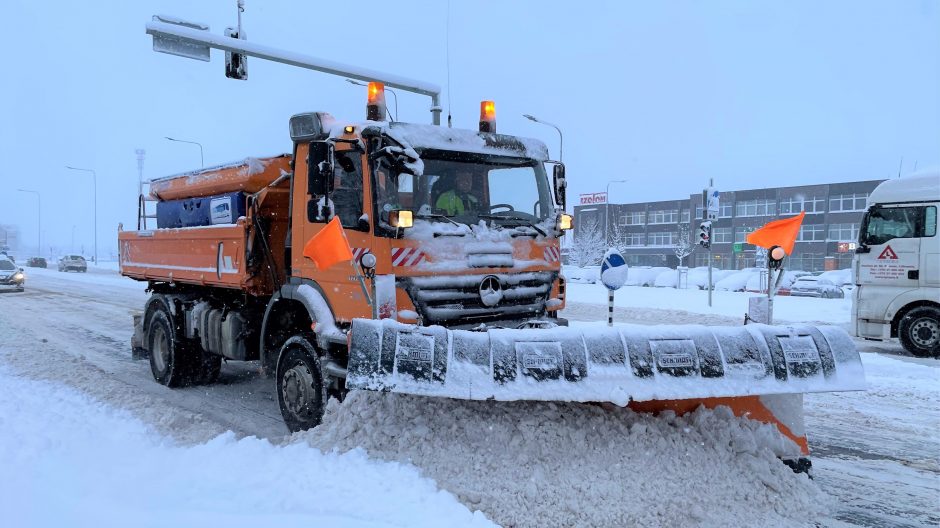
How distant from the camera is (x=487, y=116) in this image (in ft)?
20.6

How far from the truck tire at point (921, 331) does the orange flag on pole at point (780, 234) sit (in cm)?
797

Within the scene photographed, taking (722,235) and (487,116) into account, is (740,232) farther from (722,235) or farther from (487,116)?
(487,116)

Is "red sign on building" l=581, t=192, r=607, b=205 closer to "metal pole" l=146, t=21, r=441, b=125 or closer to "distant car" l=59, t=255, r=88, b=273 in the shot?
"distant car" l=59, t=255, r=88, b=273

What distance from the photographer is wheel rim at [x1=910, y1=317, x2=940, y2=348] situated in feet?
35.1

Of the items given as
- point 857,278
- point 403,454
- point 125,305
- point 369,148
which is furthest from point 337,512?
point 125,305

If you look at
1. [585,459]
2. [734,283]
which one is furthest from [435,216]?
[734,283]

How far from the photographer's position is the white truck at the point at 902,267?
10727 millimetres

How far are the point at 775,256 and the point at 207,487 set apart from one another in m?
4.32

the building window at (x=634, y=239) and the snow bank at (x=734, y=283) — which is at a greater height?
the building window at (x=634, y=239)

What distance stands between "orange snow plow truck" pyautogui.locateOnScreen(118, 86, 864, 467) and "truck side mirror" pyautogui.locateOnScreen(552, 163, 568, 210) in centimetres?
2

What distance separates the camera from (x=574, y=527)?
11.6 ft

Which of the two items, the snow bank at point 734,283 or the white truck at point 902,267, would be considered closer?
the white truck at point 902,267

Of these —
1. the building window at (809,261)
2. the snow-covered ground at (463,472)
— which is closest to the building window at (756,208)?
the building window at (809,261)

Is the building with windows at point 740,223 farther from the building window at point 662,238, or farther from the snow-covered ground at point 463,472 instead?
the snow-covered ground at point 463,472
